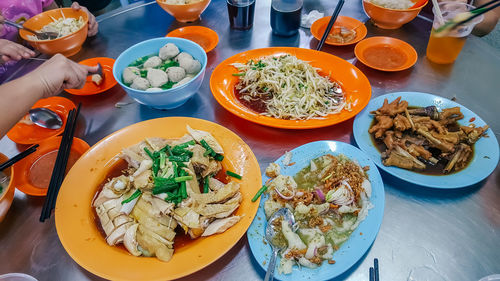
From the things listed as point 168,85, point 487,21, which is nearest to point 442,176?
point 168,85

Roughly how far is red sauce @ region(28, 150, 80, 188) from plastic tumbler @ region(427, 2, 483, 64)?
10.4ft

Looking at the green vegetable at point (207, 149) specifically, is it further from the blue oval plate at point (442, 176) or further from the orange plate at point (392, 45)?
the orange plate at point (392, 45)

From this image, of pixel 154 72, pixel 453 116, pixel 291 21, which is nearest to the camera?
pixel 453 116

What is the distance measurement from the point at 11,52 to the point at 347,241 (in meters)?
3.40

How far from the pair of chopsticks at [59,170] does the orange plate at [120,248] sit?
0.35 feet

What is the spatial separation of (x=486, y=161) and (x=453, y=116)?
0.43 meters

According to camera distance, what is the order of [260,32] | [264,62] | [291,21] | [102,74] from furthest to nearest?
[260,32]
[291,21]
[264,62]
[102,74]

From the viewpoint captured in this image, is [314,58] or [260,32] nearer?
[314,58]

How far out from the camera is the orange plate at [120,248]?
1.40 metres

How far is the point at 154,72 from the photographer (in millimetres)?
2301

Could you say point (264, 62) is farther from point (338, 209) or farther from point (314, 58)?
point (338, 209)

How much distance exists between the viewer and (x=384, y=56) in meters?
2.82

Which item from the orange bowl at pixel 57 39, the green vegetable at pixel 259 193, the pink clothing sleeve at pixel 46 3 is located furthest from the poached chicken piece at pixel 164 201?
the pink clothing sleeve at pixel 46 3

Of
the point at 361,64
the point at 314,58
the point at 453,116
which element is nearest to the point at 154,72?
the point at 314,58
